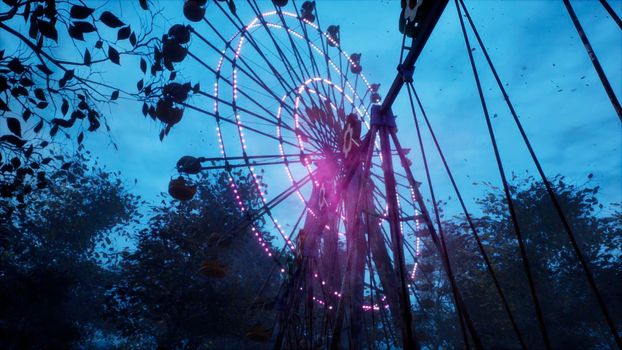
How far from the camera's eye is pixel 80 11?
125 inches

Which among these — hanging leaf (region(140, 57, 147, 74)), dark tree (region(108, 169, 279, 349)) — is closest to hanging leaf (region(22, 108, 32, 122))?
hanging leaf (region(140, 57, 147, 74))

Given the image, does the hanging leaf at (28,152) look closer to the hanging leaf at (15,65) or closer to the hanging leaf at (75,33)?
the hanging leaf at (15,65)

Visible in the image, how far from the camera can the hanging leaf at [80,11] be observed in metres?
3.15

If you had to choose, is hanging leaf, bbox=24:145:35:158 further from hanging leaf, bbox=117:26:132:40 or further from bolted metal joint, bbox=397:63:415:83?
bolted metal joint, bbox=397:63:415:83

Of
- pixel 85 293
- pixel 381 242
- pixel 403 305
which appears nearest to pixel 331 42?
pixel 381 242

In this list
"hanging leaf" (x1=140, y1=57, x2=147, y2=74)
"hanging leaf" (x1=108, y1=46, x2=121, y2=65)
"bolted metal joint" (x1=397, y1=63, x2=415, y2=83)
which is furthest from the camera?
"hanging leaf" (x1=140, y1=57, x2=147, y2=74)

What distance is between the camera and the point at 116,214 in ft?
115

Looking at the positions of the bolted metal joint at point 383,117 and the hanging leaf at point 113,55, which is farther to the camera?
the bolted metal joint at point 383,117

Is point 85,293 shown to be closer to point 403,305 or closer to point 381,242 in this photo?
Result: point 381,242

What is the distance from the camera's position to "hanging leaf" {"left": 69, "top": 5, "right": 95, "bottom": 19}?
10.3 feet

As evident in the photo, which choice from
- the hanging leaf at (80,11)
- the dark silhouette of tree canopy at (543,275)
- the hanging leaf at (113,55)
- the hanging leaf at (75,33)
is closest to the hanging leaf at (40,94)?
the hanging leaf at (113,55)

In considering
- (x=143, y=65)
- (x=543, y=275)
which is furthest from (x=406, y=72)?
(x=543, y=275)

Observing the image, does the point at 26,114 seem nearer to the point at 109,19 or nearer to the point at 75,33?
the point at 75,33

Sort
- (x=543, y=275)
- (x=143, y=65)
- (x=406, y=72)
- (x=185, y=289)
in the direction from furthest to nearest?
(x=543, y=275) < (x=185, y=289) < (x=143, y=65) < (x=406, y=72)
